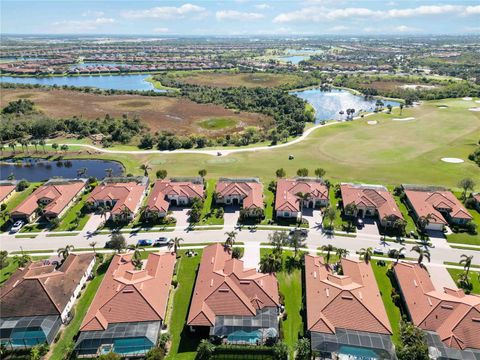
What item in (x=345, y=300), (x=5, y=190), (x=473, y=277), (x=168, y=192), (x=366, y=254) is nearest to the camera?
(x=345, y=300)

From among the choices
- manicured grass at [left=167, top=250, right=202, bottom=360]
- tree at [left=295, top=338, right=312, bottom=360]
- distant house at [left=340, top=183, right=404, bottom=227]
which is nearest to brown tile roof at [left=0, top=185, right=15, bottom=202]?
manicured grass at [left=167, top=250, right=202, bottom=360]

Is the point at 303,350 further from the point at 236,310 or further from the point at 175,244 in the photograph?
the point at 175,244

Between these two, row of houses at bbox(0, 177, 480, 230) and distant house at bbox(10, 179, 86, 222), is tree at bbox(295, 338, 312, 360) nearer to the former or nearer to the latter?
row of houses at bbox(0, 177, 480, 230)

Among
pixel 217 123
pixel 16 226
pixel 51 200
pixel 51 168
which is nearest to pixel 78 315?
pixel 16 226

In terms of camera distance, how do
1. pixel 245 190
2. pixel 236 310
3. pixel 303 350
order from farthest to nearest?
pixel 245 190, pixel 236 310, pixel 303 350

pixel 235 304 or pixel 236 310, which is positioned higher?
pixel 235 304

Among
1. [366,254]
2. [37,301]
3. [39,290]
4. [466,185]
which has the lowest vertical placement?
[366,254]

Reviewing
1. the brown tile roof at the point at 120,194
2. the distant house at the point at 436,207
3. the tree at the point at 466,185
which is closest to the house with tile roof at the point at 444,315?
the distant house at the point at 436,207
